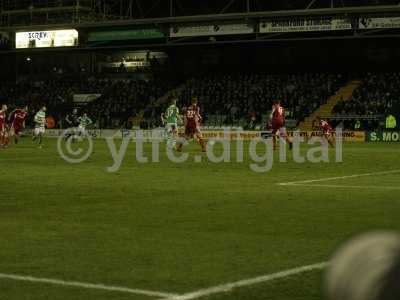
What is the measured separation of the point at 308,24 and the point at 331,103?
6579 mm

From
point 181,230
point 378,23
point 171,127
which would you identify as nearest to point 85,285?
point 181,230

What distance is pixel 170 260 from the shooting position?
23.5 ft

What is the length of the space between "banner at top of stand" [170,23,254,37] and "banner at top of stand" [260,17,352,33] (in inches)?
69.5

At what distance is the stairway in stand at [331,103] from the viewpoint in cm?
5044

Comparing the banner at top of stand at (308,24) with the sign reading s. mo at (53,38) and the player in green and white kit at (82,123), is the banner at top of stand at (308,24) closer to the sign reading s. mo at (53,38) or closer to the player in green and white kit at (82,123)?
the player in green and white kit at (82,123)

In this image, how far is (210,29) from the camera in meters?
50.7

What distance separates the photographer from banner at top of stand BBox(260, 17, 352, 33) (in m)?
47.6

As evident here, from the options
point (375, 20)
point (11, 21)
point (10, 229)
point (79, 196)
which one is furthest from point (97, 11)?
point (10, 229)

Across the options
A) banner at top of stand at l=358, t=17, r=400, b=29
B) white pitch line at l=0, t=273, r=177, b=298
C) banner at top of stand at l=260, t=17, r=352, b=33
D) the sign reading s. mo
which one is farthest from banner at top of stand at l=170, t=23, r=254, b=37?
white pitch line at l=0, t=273, r=177, b=298

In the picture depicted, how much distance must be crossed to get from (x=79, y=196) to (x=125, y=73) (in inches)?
1931

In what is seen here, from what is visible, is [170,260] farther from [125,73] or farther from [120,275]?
[125,73]

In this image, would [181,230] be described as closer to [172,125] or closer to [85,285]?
[85,285]

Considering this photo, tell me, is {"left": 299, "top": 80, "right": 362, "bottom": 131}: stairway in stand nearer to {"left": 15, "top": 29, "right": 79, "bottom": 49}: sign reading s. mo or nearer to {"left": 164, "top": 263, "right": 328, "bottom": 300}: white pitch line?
{"left": 15, "top": 29, "right": 79, "bottom": 49}: sign reading s. mo

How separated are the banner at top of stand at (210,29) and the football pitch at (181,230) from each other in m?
31.2
